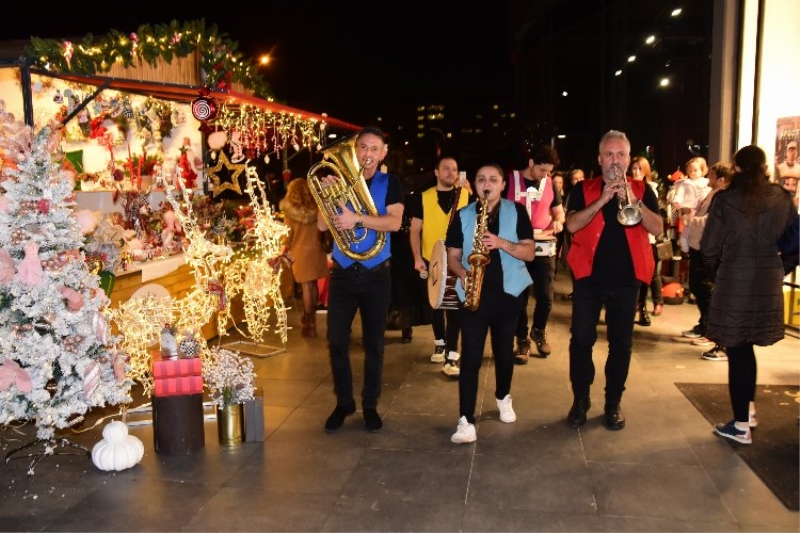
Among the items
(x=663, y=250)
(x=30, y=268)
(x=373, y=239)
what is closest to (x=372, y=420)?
(x=373, y=239)

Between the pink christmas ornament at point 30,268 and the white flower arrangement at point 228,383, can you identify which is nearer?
the pink christmas ornament at point 30,268

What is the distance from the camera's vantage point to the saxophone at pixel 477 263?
402cm

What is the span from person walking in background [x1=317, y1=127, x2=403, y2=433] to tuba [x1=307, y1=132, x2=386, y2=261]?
34mm

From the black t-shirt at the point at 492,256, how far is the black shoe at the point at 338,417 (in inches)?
46.0

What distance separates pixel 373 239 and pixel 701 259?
3.76 meters

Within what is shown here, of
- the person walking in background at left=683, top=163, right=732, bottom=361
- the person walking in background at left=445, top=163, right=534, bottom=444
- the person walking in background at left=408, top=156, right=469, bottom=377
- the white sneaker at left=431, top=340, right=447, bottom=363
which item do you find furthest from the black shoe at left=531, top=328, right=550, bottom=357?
the person walking in background at left=445, top=163, right=534, bottom=444

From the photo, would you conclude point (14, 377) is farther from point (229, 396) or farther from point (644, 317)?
point (644, 317)

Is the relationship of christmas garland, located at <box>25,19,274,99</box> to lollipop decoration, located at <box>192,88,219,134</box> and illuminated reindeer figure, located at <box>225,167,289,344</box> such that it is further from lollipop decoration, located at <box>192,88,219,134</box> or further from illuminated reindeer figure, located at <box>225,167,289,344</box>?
illuminated reindeer figure, located at <box>225,167,289,344</box>

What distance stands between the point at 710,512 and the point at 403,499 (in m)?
1.51

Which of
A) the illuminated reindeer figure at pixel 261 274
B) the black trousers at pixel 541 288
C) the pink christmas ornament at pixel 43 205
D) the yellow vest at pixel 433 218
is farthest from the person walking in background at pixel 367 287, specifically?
the illuminated reindeer figure at pixel 261 274

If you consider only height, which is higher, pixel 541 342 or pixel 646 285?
pixel 646 285

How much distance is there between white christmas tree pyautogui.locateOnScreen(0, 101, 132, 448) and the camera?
3.83 m

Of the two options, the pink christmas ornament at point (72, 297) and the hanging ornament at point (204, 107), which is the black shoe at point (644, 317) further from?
the pink christmas ornament at point (72, 297)

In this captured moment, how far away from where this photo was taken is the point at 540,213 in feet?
19.2
